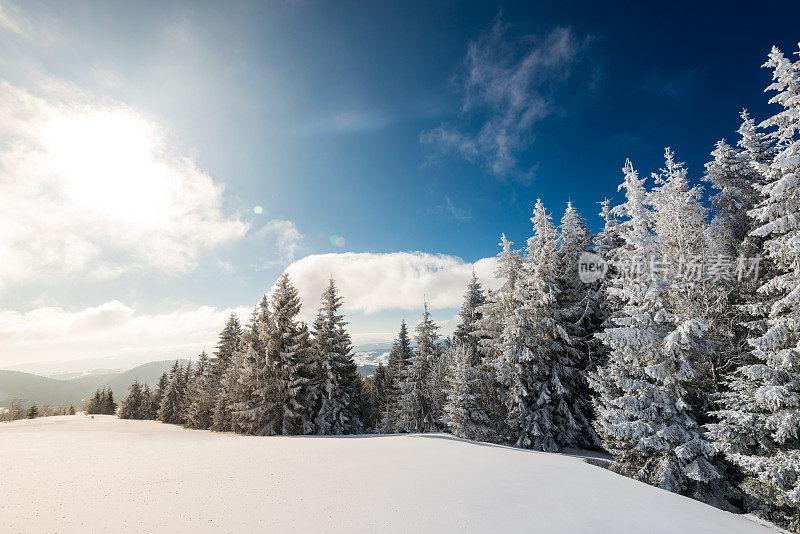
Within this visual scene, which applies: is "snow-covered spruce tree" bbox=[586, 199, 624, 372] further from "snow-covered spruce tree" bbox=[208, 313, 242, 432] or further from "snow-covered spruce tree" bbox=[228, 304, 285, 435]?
"snow-covered spruce tree" bbox=[208, 313, 242, 432]

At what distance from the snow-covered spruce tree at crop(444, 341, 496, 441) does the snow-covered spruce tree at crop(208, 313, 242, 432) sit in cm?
1777

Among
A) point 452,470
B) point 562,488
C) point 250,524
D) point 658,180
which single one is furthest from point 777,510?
point 250,524

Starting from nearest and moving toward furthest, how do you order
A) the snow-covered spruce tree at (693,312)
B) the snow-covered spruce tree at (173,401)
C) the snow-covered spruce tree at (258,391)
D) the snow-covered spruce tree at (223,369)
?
A: the snow-covered spruce tree at (693,312)
the snow-covered spruce tree at (258,391)
the snow-covered spruce tree at (223,369)
the snow-covered spruce tree at (173,401)

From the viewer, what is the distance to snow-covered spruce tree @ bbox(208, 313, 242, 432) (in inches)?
1089

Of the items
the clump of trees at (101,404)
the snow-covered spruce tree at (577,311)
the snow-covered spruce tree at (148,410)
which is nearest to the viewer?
the snow-covered spruce tree at (577,311)

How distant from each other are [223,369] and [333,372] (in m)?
16.2

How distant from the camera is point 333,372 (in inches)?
1060

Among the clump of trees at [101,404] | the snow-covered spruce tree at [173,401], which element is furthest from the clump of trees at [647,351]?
the clump of trees at [101,404]

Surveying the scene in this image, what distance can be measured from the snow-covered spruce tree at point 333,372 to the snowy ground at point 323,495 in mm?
13728

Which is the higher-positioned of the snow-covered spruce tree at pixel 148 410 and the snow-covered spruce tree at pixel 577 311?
the snow-covered spruce tree at pixel 577 311

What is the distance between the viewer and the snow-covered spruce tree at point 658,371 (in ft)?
44.9

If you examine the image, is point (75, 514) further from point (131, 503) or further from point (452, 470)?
point (452, 470)

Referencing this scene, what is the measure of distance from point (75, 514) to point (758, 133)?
90.6ft

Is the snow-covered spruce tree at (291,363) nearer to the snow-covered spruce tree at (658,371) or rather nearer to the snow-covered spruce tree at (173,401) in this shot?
the snow-covered spruce tree at (658,371)
